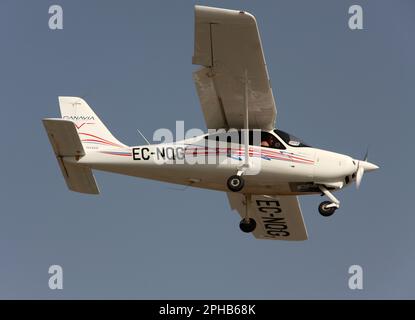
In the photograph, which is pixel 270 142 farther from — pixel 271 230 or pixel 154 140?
pixel 271 230

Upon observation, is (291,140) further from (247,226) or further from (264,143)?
(247,226)

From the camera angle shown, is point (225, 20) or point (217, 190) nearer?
point (225, 20)

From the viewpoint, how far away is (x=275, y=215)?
2505cm

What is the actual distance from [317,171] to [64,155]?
580 centimetres

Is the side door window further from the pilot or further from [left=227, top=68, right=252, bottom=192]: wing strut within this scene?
[left=227, top=68, right=252, bottom=192]: wing strut

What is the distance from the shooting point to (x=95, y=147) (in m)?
22.8

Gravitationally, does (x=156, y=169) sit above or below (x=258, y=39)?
below

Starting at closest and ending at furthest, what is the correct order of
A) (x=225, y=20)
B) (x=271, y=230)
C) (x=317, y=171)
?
(x=225, y=20), (x=317, y=171), (x=271, y=230)

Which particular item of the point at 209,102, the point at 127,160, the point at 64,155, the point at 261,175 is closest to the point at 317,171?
the point at 261,175

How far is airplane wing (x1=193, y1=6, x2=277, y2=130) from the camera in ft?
64.6

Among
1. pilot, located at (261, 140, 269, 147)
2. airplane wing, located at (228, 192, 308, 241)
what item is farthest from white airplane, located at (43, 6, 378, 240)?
airplane wing, located at (228, 192, 308, 241)

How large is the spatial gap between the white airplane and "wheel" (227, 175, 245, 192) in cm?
Answer: 2

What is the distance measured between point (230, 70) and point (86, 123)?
4.31 meters

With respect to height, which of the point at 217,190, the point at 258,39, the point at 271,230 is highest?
the point at 258,39
